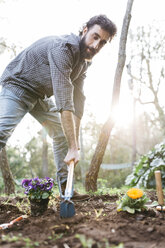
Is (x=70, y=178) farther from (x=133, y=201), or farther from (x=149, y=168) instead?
(x=149, y=168)

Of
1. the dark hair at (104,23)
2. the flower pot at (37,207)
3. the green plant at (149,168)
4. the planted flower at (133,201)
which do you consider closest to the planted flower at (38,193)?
the flower pot at (37,207)

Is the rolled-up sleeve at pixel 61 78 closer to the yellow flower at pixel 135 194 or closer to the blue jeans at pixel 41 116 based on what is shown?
the blue jeans at pixel 41 116

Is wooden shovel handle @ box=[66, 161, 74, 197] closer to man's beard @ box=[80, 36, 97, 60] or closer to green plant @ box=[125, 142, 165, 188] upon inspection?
man's beard @ box=[80, 36, 97, 60]

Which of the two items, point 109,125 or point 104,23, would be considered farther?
point 109,125

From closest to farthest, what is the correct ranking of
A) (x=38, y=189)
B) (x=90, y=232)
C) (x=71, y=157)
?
(x=90, y=232)
(x=71, y=157)
(x=38, y=189)

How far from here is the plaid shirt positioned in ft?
6.93

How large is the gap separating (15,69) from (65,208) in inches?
60.0

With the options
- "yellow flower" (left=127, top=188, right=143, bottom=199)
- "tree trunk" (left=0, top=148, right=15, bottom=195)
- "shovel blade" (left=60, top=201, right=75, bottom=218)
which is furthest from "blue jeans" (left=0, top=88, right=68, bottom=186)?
"tree trunk" (left=0, top=148, right=15, bottom=195)

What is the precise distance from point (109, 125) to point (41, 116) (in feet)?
5.06

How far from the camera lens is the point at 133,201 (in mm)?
1950

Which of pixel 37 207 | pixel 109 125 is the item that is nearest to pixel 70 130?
pixel 37 207

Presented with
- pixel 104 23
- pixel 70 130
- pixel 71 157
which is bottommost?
pixel 71 157

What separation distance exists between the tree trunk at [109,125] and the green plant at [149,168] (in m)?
1.56

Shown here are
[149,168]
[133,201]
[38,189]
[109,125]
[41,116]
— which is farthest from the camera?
[149,168]
